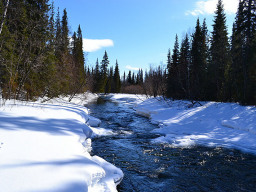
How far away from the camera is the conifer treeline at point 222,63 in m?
15.4

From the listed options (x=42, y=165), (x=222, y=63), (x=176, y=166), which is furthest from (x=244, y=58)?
(x=42, y=165)

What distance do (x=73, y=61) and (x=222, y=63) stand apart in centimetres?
1984

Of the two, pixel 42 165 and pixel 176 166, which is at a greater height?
pixel 42 165

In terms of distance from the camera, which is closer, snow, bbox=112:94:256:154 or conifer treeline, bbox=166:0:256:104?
snow, bbox=112:94:256:154

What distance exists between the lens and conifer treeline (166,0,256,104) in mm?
15375

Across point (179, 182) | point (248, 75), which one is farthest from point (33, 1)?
point (248, 75)

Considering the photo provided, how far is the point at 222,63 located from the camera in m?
20.7

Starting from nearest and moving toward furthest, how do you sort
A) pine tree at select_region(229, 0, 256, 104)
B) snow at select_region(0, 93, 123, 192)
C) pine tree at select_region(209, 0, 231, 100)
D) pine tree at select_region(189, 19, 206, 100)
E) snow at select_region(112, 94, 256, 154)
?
snow at select_region(0, 93, 123, 192)
snow at select_region(112, 94, 256, 154)
pine tree at select_region(229, 0, 256, 104)
pine tree at select_region(209, 0, 231, 100)
pine tree at select_region(189, 19, 206, 100)

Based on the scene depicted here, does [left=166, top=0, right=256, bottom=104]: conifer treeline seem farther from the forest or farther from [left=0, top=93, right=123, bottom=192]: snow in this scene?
[left=0, top=93, right=123, bottom=192]: snow

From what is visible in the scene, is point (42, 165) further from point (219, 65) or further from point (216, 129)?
point (219, 65)

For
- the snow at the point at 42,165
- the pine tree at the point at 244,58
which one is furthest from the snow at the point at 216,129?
the snow at the point at 42,165

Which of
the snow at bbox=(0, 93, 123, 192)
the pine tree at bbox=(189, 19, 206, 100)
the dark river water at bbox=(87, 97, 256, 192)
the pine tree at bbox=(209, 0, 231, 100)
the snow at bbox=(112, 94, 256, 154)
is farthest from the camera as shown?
the pine tree at bbox=(189, 19, 206, 100)

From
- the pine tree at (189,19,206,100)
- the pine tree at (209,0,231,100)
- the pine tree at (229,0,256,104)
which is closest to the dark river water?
the pine tree at (229,0,256,104)

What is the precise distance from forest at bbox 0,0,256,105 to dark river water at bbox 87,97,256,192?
5.86m
